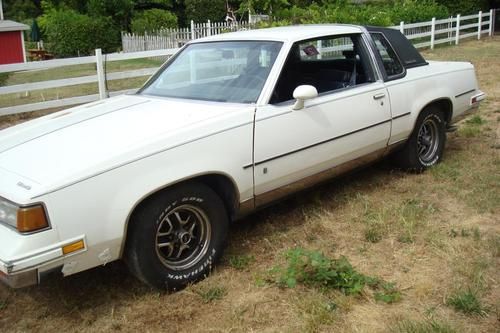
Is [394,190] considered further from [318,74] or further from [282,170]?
[282,170]

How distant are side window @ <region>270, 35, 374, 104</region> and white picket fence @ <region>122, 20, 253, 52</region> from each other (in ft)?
45.3

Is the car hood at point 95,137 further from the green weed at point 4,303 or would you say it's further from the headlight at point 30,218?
the green weed at point 4,303

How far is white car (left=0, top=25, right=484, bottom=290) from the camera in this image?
9.79 ft

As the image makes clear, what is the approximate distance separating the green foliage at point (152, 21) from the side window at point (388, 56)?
2419 centimetres

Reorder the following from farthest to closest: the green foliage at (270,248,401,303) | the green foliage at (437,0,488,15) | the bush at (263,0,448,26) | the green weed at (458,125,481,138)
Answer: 1. the green foliage at (437,0,488,15)
2. the bush at (263,0,448,26)
3. the green weed at (458,125,481,138)
4. the green foliage at (270,248,401,303)

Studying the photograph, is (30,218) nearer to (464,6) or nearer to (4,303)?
(4,303)

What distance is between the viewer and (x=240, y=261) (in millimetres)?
3898

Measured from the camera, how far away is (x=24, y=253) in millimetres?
2846

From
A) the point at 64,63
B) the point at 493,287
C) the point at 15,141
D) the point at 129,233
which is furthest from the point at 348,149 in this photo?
the point at 64,63

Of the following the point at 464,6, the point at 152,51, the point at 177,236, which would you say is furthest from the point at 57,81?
the point at 464,6

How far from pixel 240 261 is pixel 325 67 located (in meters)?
2.33

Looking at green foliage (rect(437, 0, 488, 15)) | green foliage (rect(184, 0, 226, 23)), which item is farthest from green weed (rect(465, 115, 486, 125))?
green foliage (rect(184, 0, 226, 23))

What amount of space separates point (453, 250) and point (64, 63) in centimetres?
825

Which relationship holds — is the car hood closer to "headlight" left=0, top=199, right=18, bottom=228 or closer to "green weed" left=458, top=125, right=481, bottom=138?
"headlight" left=0, top=199, right=18, bottom=228
